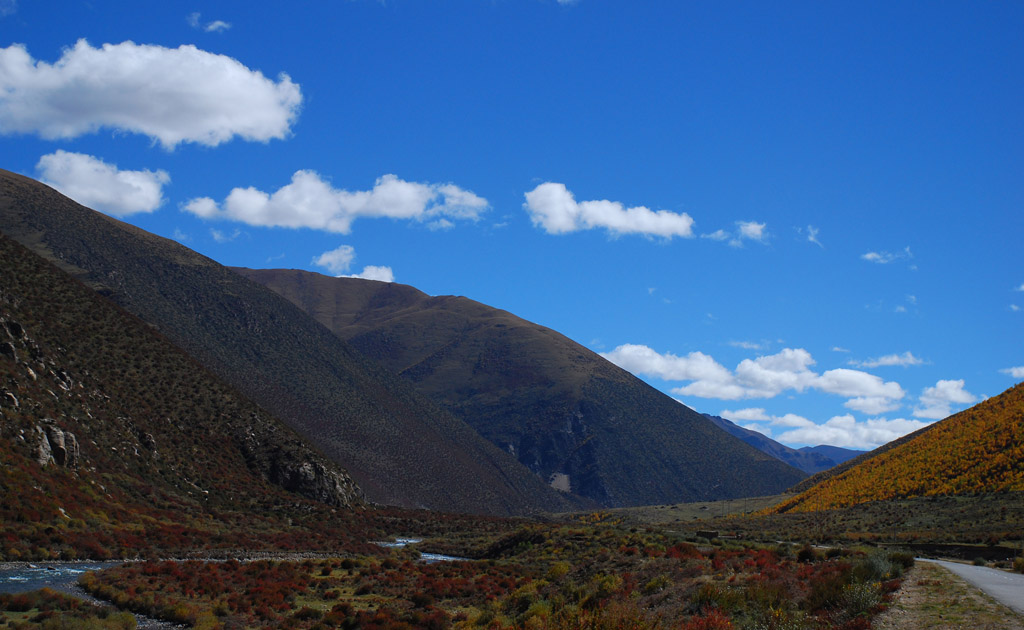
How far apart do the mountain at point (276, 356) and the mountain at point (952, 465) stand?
194 ft

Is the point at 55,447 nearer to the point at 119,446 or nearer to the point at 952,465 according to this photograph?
the point at 119,446

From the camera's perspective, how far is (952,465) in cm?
7394

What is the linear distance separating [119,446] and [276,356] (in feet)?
231

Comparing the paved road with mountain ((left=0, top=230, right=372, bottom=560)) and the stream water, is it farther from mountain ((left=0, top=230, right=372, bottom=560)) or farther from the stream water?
mountain ((left=0, top=230, right=372, bottom=560))

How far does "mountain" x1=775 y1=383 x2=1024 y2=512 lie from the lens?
218 feet

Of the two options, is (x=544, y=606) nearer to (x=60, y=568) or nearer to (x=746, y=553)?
(x=746, y=553)

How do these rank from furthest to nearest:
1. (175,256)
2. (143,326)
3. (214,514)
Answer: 1. (175,256)
2. (143,326)
3. (214,514)

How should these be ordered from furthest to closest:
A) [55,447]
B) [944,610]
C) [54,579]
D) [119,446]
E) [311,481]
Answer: [311,481] → [119,446] → [55,447] → [54,579] → [944,610]

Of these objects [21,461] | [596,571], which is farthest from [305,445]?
[596,571]

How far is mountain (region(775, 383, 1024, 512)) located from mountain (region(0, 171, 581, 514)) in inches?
2326

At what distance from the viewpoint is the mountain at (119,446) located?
4316cm

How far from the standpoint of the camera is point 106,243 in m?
127

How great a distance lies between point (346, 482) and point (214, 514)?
2863 centimetres

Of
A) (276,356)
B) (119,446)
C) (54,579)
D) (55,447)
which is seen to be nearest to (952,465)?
(54,579)
